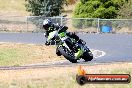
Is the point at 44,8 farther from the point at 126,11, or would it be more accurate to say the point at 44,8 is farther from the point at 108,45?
the point at 108,45

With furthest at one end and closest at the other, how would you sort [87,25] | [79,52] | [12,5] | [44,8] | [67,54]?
[12,5] < [87,25] < [44,8] < [79,52] < [67,54]

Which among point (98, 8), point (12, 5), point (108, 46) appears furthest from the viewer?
point (12, 5)

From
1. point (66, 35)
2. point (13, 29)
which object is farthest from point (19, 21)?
point (66, 35)

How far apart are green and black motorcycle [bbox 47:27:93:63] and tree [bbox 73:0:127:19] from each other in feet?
182

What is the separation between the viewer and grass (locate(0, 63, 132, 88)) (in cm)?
1762

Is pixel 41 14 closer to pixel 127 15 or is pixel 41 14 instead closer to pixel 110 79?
pixel 127 15

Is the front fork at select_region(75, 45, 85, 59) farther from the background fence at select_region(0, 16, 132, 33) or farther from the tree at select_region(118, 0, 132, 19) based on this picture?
the tree at select_region(118, 0, 132, 19)

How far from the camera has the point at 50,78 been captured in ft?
69.1

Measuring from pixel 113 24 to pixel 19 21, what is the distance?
54.1ft

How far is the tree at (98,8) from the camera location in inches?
2579

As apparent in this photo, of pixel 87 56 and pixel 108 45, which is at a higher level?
pixel 87 56

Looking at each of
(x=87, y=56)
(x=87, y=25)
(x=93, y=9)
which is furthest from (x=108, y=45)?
(x=87, y=56)

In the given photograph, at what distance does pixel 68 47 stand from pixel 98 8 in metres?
57.3

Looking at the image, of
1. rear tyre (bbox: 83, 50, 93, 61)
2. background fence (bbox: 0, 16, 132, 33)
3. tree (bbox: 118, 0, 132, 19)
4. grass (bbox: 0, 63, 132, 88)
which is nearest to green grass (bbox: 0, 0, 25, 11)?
background fence (bbox: 0, 16, 132, 33)
